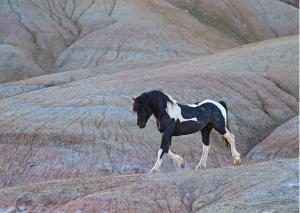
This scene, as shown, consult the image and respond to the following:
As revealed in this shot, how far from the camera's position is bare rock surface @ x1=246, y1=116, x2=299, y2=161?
35.2 m

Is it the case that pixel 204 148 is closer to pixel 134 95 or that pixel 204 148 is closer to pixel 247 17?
pixel 134 95

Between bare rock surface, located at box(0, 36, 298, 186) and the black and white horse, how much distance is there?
9.31 metres

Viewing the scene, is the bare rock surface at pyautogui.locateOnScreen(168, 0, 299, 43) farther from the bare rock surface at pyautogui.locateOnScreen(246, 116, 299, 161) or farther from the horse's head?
the horse's head

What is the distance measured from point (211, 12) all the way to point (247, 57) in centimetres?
3452

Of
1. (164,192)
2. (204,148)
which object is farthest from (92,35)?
(164,192)

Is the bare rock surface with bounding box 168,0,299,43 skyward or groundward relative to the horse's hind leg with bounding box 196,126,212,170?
groundward

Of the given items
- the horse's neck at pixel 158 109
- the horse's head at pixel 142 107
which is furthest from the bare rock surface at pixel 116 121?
the horse's head at pixel 142 107

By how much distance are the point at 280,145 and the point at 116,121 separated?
686cm

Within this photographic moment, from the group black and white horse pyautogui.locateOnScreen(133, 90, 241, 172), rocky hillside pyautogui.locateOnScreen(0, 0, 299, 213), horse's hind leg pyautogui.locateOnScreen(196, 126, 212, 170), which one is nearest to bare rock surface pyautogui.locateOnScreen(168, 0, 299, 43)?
rocky hillside pyautogui.locateOnScreen(0, 0, 299, 213)

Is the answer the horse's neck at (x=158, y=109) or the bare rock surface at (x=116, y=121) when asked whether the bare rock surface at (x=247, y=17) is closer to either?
the bare rock surface at (x=116, y=121)

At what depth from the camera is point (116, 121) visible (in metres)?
35.9

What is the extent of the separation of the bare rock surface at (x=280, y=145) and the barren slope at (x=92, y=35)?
1023 inches

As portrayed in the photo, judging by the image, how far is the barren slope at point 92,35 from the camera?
65625 mm

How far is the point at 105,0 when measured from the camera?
7612cm
